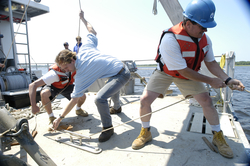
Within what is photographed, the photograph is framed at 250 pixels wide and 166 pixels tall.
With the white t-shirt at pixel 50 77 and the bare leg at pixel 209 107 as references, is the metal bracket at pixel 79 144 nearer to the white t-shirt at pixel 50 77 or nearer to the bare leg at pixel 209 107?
the white t-shirt at pixel 50 77

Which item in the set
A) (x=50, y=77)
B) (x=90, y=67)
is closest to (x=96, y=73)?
(x=90, y=67)

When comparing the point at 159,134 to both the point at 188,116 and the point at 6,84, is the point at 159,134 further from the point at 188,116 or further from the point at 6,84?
the point at 6,84

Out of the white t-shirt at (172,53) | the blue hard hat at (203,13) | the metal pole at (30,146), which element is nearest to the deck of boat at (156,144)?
the metal pole at (30,146)

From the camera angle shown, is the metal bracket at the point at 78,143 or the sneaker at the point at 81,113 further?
the sneaker at the point at 81,113

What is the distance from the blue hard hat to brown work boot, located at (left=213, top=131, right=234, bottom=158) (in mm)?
1287

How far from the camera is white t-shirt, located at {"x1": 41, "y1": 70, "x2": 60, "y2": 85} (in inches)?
101

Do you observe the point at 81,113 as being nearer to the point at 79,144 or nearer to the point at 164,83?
the point at 79,144

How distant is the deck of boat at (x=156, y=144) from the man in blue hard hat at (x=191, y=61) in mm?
161

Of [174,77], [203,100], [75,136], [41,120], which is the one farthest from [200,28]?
[41,120]

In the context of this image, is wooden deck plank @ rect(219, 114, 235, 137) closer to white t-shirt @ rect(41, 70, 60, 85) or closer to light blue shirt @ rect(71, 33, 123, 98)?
light blue shirt @ rect(71, 33, 123, 98)

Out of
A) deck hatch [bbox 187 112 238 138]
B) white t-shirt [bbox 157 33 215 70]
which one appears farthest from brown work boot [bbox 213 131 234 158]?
white t-shirt [bbox 157 33 215 70]

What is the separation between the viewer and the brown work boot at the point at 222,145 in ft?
5.65

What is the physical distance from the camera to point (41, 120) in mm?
3092

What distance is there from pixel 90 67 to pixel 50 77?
2.61 feet
